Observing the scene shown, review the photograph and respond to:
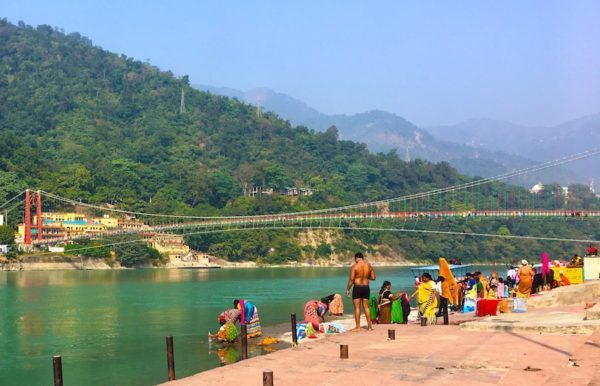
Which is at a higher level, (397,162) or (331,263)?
(397,162)

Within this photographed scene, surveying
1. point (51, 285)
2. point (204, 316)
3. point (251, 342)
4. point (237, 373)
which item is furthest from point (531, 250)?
point (237, 373)

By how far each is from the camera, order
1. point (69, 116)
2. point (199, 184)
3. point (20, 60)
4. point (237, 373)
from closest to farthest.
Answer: point (237, 373) → point (199, 184) → point (69, 116) → point (20, 60)

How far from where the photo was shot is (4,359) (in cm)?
2372

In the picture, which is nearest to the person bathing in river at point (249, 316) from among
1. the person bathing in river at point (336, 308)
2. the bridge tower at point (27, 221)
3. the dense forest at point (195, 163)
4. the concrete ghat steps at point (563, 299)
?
the person bathing in river at point (336, 308)

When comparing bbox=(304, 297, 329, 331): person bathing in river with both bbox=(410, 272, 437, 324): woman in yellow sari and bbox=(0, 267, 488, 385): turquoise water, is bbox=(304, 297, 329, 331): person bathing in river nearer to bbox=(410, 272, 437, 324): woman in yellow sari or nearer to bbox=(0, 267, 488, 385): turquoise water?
bbox=(0, 267, 488, 385): turquoise water

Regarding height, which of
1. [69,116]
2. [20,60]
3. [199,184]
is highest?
[20,60]

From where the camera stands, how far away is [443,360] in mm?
12227

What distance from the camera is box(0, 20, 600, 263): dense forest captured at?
111 metres

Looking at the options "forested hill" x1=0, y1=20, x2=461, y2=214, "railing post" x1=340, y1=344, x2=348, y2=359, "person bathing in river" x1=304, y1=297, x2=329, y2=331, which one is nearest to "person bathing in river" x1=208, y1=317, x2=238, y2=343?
"person bathing in river" x1=304, y1=297, x2=329, y2=331

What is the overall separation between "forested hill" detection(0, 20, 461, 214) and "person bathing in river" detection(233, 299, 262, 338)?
269ft

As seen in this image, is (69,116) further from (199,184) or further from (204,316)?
(204,316)

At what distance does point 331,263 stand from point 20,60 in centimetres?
10445

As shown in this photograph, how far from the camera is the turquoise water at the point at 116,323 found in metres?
21.1

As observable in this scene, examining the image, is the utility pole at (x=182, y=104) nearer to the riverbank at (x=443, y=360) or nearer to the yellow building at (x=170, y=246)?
the yellow building at (x=170, y=246)
